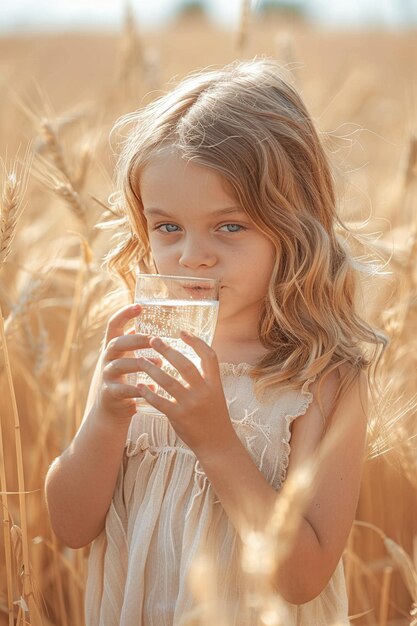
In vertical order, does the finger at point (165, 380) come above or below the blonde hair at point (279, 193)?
below

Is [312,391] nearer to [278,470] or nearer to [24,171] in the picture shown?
[278,470]

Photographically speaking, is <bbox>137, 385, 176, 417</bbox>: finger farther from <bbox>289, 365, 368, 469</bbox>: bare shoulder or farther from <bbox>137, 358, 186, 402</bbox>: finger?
<bbox>289, 365, 368, 469</bbox>: bare shoulder

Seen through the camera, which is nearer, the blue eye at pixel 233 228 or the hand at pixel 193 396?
the hand at pixel 193 396

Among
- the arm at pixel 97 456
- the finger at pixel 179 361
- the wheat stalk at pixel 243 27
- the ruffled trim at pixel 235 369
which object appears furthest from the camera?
the wheat stalk at pixel 243 27

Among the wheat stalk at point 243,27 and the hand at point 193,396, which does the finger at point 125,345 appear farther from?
the wheat stalk at point 243,27

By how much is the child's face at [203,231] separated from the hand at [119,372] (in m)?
0.13

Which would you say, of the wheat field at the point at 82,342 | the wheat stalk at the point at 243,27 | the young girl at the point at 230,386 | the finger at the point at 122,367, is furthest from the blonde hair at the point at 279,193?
the wheat stalk at the point at 243,27

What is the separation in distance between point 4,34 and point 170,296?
10.3 metres

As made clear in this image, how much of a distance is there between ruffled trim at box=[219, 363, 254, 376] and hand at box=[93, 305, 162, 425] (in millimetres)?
176

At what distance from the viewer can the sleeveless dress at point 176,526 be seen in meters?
1.33

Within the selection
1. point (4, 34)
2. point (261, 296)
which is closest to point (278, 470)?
point (261, 296)

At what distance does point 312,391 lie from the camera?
1328mm

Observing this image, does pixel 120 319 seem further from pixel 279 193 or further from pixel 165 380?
pixel 279 193

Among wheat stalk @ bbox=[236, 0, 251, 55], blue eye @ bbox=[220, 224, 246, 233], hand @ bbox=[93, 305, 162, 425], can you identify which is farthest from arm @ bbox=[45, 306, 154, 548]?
wheat stalk @ bbox=[236, 0, 251, 55]
